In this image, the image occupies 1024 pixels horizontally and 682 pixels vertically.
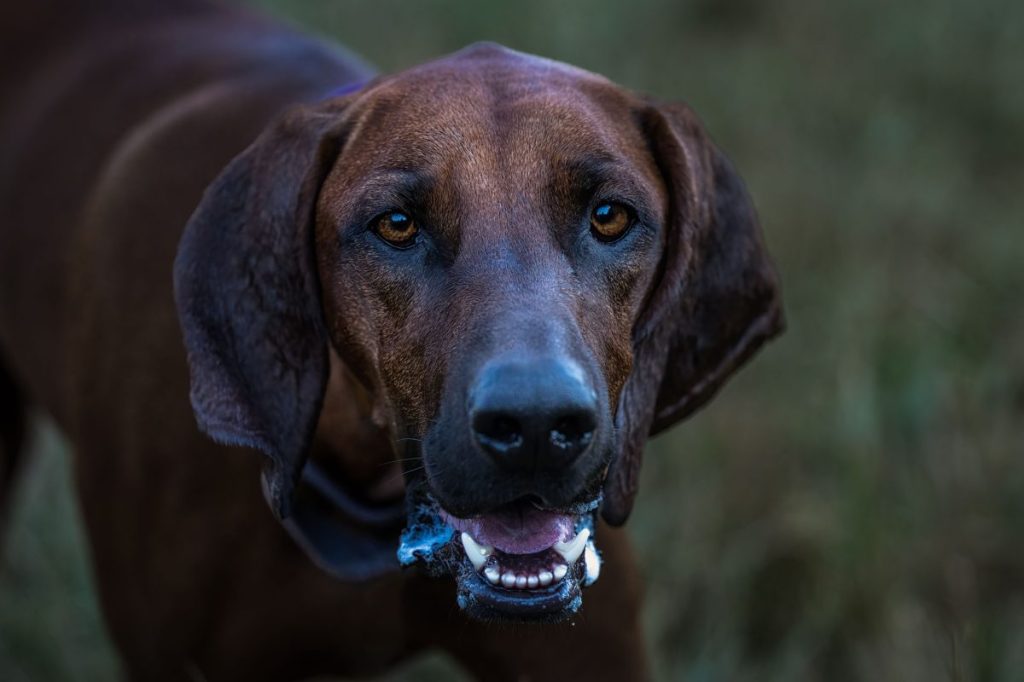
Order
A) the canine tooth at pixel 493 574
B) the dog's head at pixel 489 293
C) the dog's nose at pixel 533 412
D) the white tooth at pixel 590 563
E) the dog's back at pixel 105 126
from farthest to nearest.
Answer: the dog's back at pixel 105 126 < the white tooth at pixel 590 563 < the canine tooth at pixel 493 574 < the dog's head at pixel 489 293 < the dog's nose at pixel 533 412

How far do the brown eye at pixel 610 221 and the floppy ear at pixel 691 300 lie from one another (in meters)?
0.15

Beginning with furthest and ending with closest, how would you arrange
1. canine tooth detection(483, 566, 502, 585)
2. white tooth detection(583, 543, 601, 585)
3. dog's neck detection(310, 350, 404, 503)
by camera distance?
1. dog's neck detection(310, 350, 404, 503)
2. white tooth detection(583, 543, 601, 585)
3. canine tooth detection(483, 566, 502, 585)

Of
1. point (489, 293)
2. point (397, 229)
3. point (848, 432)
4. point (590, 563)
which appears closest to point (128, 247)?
point (397, 229)

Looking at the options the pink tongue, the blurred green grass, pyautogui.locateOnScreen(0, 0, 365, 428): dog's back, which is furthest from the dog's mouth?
pyautogui.locateOnScreen(0, 0, 365, 428): dog's back

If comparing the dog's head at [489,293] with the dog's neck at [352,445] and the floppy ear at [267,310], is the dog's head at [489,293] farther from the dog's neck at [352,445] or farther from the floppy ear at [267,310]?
the dog's neck at [352,445]

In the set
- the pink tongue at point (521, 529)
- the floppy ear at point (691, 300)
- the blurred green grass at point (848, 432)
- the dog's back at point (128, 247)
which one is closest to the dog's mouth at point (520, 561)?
the pink tongue at point (521, 529)

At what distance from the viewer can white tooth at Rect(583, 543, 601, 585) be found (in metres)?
2.33

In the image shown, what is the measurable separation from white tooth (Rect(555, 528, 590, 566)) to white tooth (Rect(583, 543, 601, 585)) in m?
0.03

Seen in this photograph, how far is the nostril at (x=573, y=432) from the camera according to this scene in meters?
2.03

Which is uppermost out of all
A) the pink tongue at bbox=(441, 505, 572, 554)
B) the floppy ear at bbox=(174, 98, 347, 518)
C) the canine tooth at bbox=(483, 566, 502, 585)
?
the floppy ear at bbox=(174, 98, 347, 518)

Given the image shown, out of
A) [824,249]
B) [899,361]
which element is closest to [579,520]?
[899,361]

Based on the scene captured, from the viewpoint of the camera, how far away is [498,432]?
2.04 meters

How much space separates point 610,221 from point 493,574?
598 mm

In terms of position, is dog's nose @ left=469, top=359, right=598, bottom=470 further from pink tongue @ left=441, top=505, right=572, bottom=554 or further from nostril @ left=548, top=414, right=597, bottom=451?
pink tongue @ left=441, top=505, right=572, bottom=554
